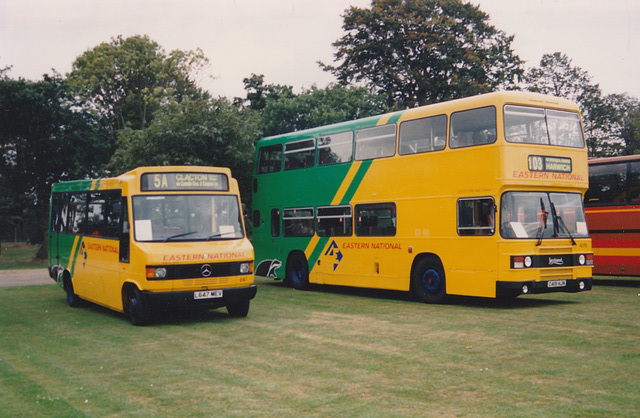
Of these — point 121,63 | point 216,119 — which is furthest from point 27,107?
point 216,119

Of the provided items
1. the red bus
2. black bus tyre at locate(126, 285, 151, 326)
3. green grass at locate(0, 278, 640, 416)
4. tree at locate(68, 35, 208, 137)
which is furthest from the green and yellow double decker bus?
tree at locate(68, 35, 208, 137)

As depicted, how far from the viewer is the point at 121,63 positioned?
45.2 metres

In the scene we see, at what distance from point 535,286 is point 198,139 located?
14685mm

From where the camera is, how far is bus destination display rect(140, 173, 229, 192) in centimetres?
1329

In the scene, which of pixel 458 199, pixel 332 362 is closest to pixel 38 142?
pixel 458 199

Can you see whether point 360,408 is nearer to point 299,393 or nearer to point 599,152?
point 299,393

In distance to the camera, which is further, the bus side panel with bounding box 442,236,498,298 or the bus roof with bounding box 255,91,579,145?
the bus roof with bounding box 255,91,579,145

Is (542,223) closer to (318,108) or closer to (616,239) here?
(616,239)

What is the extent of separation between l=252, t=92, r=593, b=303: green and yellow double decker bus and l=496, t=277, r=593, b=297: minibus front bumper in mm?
21

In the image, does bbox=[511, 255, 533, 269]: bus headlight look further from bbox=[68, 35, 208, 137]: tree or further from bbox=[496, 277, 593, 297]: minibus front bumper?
bbox=[68, 35, 208, 137]: tree

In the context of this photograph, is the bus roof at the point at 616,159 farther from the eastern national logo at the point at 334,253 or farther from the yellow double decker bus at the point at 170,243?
the yellow double decker bus at the point at 170,243

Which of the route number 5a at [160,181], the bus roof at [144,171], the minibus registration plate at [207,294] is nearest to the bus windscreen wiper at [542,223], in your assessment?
the bus roof at [144,171]

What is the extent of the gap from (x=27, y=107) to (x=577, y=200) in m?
30.0

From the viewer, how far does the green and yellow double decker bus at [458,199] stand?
47.2 ft
